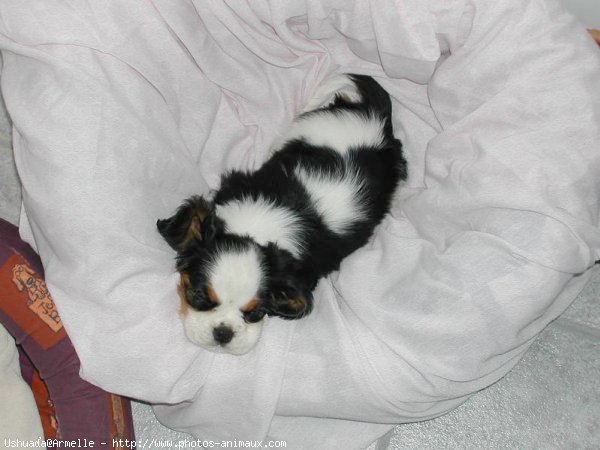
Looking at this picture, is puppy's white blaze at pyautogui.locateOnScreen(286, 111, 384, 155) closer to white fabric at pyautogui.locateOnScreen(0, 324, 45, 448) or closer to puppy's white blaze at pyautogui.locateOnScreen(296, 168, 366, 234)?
puppy's white blaze at pyautogui.locateOnScreen(296, 168, 366, 234)

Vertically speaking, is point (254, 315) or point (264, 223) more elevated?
point (264, 223)

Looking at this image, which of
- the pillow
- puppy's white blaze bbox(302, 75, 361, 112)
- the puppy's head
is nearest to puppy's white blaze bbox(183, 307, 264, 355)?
the puppy's head

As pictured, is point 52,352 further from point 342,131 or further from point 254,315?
point 342,131

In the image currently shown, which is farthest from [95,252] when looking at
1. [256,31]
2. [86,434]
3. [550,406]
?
[550,406]

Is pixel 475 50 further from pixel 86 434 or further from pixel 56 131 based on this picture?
pixel 86 434

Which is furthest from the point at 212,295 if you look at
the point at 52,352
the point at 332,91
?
the point at 332,91

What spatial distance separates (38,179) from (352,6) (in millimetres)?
1255

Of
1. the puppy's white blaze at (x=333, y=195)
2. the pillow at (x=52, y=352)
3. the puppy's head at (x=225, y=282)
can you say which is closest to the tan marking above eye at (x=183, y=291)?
the puppy's head at (x=225, y=282)

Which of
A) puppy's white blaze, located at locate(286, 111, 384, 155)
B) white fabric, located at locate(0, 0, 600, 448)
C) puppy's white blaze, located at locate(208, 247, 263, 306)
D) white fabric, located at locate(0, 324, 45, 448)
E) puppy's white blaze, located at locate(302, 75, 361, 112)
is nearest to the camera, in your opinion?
puppy's white blaze, located at locate(208, 247, 263, 306)

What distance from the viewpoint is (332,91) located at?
2.66 m

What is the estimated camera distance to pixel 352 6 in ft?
7.99

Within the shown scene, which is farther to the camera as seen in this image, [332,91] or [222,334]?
[332,91]

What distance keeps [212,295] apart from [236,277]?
10cm

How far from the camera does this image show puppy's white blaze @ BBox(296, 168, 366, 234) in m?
2.31
